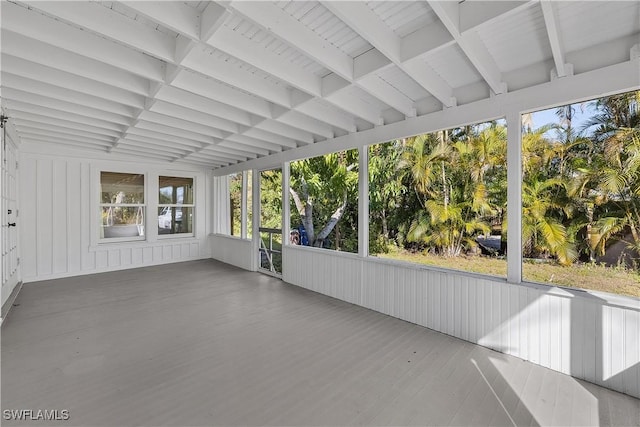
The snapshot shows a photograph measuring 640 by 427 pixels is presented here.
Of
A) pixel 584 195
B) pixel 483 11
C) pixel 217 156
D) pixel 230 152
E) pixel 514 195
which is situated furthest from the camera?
pixel 217 156

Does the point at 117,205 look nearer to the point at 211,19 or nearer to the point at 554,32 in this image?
the point at 211,19

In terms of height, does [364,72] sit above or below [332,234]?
above

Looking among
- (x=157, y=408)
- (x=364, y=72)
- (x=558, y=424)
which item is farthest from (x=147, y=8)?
(x=558, y=424)

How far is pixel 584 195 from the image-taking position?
256 cm

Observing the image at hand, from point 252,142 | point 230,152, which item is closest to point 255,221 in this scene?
point 230,152

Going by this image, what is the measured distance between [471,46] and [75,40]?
119 inches

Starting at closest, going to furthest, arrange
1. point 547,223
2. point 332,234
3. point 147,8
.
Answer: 1. point 147,8
2. point 547,223
3. point 332,234

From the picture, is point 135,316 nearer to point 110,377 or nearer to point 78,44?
point 110,377

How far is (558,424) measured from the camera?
190 centimetres

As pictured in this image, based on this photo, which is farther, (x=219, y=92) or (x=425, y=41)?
(x=219, y=92)

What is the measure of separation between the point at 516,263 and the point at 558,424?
133 cm

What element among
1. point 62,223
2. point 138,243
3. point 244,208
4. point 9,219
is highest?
point 244,208

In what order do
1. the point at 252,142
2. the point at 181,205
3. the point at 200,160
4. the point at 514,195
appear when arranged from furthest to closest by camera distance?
the point at 181,205
the point at 200,160
the point at 252,142
the point at 514,195

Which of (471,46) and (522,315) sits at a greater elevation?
(471,46)
